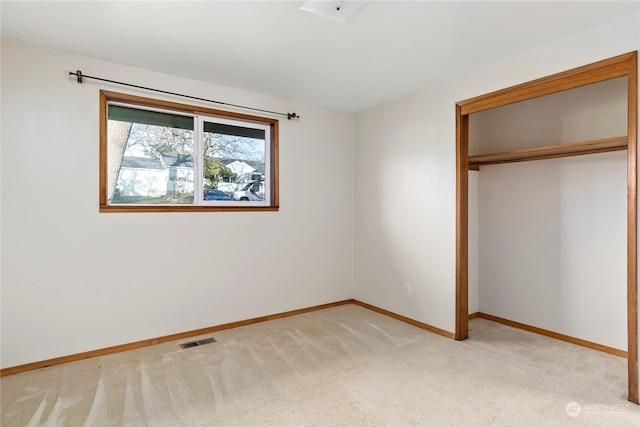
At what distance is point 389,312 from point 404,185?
141 centimetres

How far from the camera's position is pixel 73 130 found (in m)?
2.63

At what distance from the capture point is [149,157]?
3029mm

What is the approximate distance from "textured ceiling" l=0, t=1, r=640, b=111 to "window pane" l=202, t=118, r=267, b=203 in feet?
1.83

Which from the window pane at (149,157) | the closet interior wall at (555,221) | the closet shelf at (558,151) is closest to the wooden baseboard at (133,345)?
the window pane at (149,157)

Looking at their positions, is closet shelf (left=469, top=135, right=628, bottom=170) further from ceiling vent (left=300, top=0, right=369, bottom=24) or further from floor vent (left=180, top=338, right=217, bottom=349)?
floor vent (left=180, top=338, right=217, bottom=349)

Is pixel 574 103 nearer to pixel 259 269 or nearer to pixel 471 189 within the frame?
pixel 471 189

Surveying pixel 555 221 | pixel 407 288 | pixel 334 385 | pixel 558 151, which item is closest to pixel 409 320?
pixel 407 288

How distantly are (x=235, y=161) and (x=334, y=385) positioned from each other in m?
2.30

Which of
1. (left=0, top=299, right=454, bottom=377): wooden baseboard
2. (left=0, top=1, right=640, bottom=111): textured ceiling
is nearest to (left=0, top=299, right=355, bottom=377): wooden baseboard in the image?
(left=0, top=299, right=454, bottom=377): wooden baseboard

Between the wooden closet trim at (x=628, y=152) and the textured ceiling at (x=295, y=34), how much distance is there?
0.27 metres

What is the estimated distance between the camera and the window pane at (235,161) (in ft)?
11.0

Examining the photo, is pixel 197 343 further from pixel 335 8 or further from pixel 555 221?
pixel 555 221

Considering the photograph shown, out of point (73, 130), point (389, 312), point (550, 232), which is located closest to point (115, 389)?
point (73, 130)

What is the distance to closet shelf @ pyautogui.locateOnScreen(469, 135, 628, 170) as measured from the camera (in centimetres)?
251
